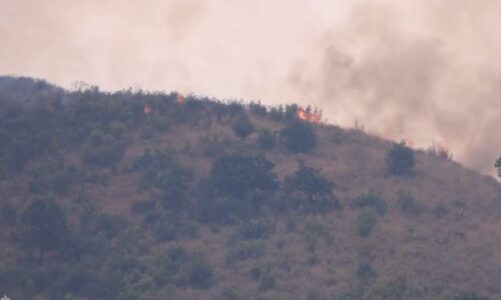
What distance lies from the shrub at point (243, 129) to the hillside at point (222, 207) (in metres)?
0.12

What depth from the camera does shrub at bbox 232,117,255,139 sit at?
8656 cm

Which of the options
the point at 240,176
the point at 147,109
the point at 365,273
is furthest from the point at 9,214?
the point at 365,273

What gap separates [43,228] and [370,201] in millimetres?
20881

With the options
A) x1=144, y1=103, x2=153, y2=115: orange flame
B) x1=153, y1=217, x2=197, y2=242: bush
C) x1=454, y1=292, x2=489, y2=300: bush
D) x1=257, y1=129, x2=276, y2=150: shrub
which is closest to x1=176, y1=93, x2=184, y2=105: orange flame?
x1=144, y1=103, x2=153, y2=115: orange flame

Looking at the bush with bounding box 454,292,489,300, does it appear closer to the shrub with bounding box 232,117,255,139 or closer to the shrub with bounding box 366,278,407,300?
the shrub with bounding box 366,278,407,300

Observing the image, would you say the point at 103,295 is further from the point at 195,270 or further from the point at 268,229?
the point at 268,229

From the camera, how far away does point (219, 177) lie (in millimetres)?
76812

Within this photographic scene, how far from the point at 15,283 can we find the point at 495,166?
32039mm

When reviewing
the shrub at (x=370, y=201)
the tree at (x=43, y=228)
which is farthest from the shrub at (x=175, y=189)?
the shrub at (x=370, y=201)

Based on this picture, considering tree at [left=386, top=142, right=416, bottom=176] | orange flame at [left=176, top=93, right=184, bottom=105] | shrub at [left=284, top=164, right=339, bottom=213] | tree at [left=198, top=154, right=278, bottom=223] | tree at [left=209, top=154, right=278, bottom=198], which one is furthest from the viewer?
orange flame at [left=176, top=93, right=184, bottom=105]

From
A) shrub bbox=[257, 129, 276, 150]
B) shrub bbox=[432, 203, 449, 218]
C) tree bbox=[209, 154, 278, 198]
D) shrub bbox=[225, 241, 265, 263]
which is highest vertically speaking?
shrub bbox=[257, 129, 276, 150]

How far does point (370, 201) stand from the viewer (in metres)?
74.8

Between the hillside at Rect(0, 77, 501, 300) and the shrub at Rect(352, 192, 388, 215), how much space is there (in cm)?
13

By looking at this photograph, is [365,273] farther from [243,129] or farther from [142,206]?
[243,129]
